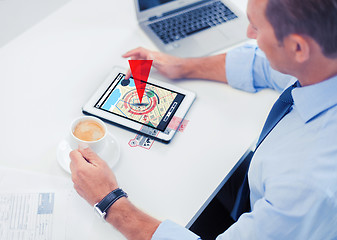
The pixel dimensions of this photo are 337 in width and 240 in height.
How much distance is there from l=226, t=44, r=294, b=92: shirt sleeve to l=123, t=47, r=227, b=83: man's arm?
3 centimetres

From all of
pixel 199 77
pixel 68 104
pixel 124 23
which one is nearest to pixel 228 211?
pixel 199 77

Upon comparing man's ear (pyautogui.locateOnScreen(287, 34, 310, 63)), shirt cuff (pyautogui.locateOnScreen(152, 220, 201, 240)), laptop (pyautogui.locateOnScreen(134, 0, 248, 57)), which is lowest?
shirt cuff (pyautogui.locateOnScreen(152, 220, 201, 240))

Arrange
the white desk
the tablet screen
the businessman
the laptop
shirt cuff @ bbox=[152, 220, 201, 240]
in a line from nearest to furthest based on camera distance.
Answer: the businessman < shirt cuff @ bbox=[152, 220, 201, 240] < the white desk < the tablet screen < the laptop

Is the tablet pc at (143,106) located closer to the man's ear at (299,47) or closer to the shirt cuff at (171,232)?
the shirt cuff at (171,232)

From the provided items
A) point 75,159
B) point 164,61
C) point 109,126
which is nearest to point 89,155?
point 75,159

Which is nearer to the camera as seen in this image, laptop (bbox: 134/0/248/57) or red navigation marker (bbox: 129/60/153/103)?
red navigation marker (bbox: 129/60/153/103)

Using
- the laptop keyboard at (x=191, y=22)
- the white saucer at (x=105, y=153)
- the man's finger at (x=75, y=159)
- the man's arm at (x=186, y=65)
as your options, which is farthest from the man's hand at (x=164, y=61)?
the man's finger at (x=75, y=159)

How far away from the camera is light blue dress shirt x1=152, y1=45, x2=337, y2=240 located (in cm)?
73

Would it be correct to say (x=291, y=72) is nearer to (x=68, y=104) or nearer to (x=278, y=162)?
(x=278, y=162)

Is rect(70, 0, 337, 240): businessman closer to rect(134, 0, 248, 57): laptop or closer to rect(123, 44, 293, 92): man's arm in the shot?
rect(123, 44, 293, 92): man's arm

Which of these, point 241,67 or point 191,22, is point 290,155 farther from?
point 191,22

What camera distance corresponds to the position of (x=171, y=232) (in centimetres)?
84

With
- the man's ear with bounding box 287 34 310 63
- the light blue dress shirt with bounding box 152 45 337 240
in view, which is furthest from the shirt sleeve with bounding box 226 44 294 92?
the man's ear with bounding box 287 34 310 63

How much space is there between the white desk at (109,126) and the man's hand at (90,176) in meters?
0.05
